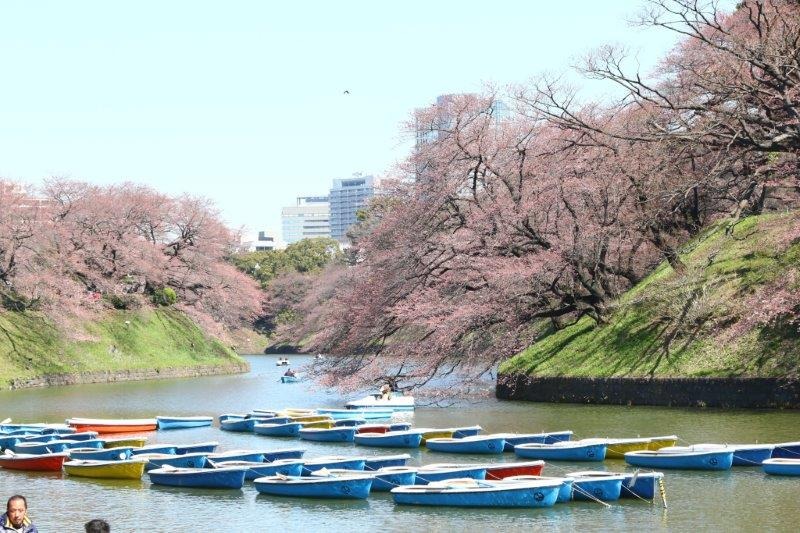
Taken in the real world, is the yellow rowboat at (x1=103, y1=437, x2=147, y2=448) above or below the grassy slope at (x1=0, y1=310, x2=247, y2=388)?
below

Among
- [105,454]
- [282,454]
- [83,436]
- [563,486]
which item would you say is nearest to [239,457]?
[282,454]

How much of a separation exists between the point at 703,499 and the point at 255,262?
10498cm

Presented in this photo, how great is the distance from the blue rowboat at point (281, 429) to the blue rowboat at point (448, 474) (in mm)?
12106

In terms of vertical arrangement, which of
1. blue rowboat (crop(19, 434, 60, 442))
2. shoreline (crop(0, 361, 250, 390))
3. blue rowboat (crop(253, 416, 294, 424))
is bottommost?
blue rowboat (crop(19, 434, 60, 442))

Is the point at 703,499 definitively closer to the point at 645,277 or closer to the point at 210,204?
the point at 645,277

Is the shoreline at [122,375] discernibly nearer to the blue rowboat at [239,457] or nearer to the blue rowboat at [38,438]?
the blue rowboat at [38,438]

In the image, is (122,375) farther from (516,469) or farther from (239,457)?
(516,469)

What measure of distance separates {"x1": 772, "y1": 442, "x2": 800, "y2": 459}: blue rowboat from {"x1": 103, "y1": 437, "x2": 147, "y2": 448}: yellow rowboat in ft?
52.2

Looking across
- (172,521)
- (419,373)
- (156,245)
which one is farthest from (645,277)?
(156,245)

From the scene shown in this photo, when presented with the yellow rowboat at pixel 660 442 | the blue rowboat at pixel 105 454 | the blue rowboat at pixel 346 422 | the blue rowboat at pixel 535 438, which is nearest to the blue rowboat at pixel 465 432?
the blue rowboat at pixel 535 438

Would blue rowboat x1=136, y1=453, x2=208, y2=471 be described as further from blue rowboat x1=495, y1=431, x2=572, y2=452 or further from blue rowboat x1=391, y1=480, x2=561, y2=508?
blue rowboat x1=495, y1=431, x2=572, y2=452

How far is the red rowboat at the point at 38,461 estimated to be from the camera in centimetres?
2767

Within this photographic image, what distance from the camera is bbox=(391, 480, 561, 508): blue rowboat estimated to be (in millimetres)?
20734

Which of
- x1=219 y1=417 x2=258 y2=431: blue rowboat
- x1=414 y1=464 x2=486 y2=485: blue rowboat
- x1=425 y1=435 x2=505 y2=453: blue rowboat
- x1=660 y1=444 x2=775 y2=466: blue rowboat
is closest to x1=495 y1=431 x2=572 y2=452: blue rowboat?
x1=425 y1=435 x2=505 y2=453: blue rowboat
